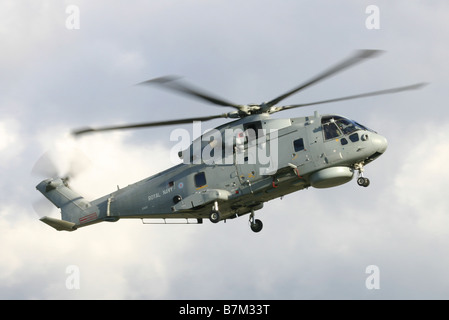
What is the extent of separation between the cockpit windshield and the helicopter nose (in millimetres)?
644

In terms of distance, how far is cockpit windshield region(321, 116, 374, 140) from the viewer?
29594 mm

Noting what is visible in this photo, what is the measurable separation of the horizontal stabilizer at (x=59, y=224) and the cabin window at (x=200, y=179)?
7375mm

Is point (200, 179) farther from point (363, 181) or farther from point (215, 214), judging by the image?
point (363, 181)

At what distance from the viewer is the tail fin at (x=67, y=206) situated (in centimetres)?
3430

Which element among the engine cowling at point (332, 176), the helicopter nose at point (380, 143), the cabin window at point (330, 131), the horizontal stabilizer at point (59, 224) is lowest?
the horizontal stabilizer at point (59, 224)

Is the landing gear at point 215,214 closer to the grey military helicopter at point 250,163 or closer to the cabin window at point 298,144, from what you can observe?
the grey military helicopter at point 250,163

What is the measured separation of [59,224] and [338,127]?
48.2ft

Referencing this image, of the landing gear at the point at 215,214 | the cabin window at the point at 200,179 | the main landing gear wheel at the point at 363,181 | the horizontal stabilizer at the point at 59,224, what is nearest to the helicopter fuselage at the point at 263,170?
the cabin window at the point at 200,179

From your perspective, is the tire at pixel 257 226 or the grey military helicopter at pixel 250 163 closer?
the grey military helicopter at pixel 250 163

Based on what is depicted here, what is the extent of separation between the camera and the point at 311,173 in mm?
29422

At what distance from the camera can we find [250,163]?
1197 inches

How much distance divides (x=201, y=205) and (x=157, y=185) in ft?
9.59

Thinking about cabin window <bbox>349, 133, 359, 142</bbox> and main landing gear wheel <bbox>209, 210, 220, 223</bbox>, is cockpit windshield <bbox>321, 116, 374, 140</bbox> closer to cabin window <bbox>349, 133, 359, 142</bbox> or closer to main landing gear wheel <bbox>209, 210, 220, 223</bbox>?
cabin window <bbox>349, 133, 359, 142</bbox>
